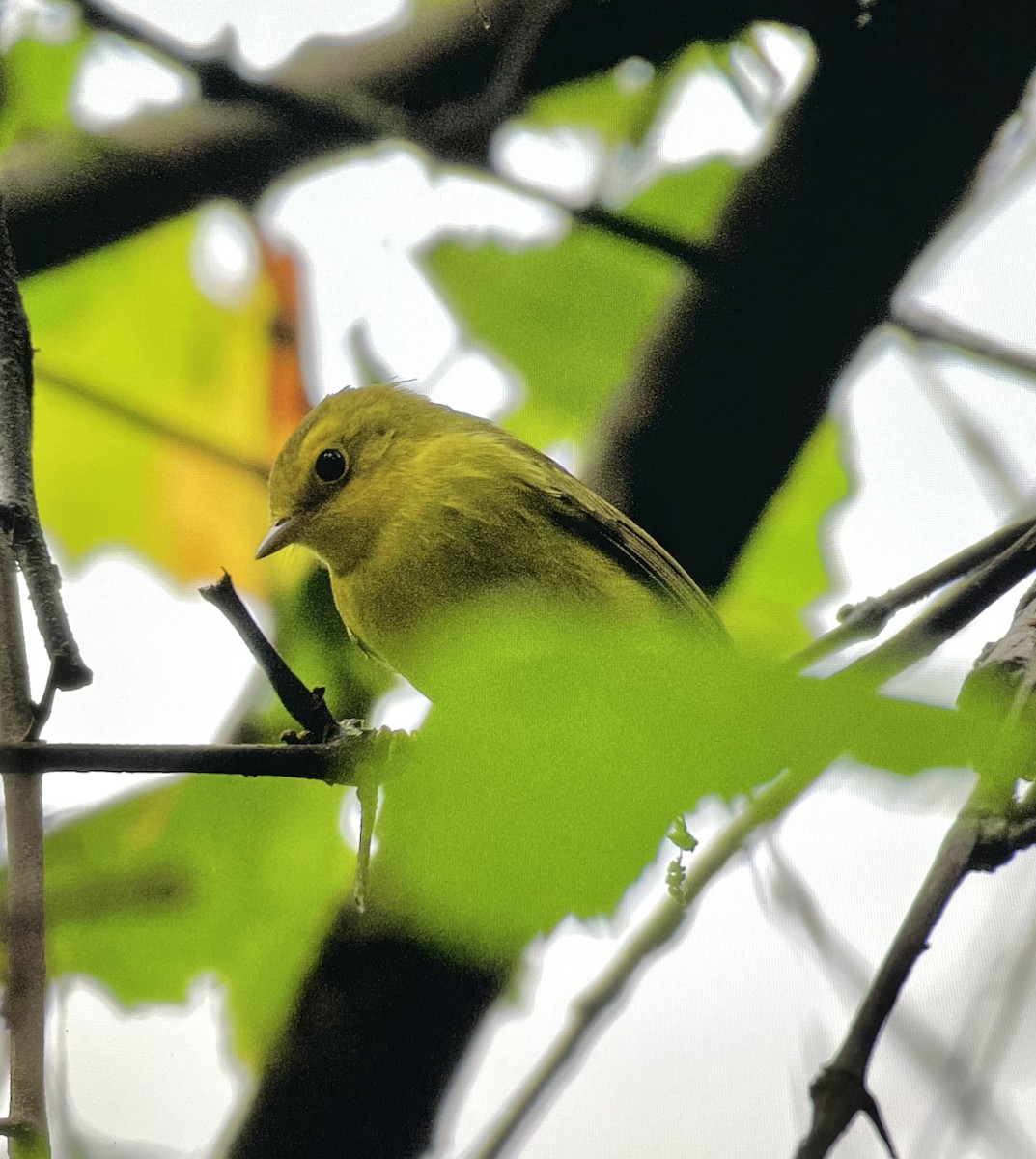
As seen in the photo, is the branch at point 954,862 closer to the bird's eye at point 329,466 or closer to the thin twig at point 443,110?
the thin twig at point 443,110

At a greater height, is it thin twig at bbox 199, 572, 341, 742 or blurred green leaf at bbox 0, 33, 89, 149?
blurred green leaf at bbox 0, 33, 89, 149

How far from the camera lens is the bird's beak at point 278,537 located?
2.04 metres

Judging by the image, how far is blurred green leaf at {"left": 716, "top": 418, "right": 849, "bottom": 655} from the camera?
5.94ft

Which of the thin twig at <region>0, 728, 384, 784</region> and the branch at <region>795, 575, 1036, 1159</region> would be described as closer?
the branch at <region>795, 575, 1036, 1159</region>

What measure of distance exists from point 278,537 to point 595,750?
56.2 inches

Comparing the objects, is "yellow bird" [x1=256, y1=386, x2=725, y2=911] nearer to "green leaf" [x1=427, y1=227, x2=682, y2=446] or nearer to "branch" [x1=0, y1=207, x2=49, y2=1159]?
"green leaf" [x1=427, y1=227, x2=682, y2=446]

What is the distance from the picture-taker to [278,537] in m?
2.04

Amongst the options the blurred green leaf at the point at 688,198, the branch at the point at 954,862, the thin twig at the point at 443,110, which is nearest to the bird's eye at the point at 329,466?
the thin twig at the point at 443,110

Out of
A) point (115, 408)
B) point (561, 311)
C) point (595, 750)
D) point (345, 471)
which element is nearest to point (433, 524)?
point (345, 471)

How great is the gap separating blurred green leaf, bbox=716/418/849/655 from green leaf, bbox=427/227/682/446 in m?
0.33

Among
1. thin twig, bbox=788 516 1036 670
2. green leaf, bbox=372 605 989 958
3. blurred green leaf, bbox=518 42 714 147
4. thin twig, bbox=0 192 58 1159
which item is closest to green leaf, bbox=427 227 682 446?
blurred green leaf, bbox=518 42 714 147

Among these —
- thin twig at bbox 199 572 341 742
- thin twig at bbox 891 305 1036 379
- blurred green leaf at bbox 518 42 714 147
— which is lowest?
thin twig at bbox 199 572 341 742

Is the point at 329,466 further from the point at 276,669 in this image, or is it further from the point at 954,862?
the point at 954,862

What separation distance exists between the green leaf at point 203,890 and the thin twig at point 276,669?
1.43ft
